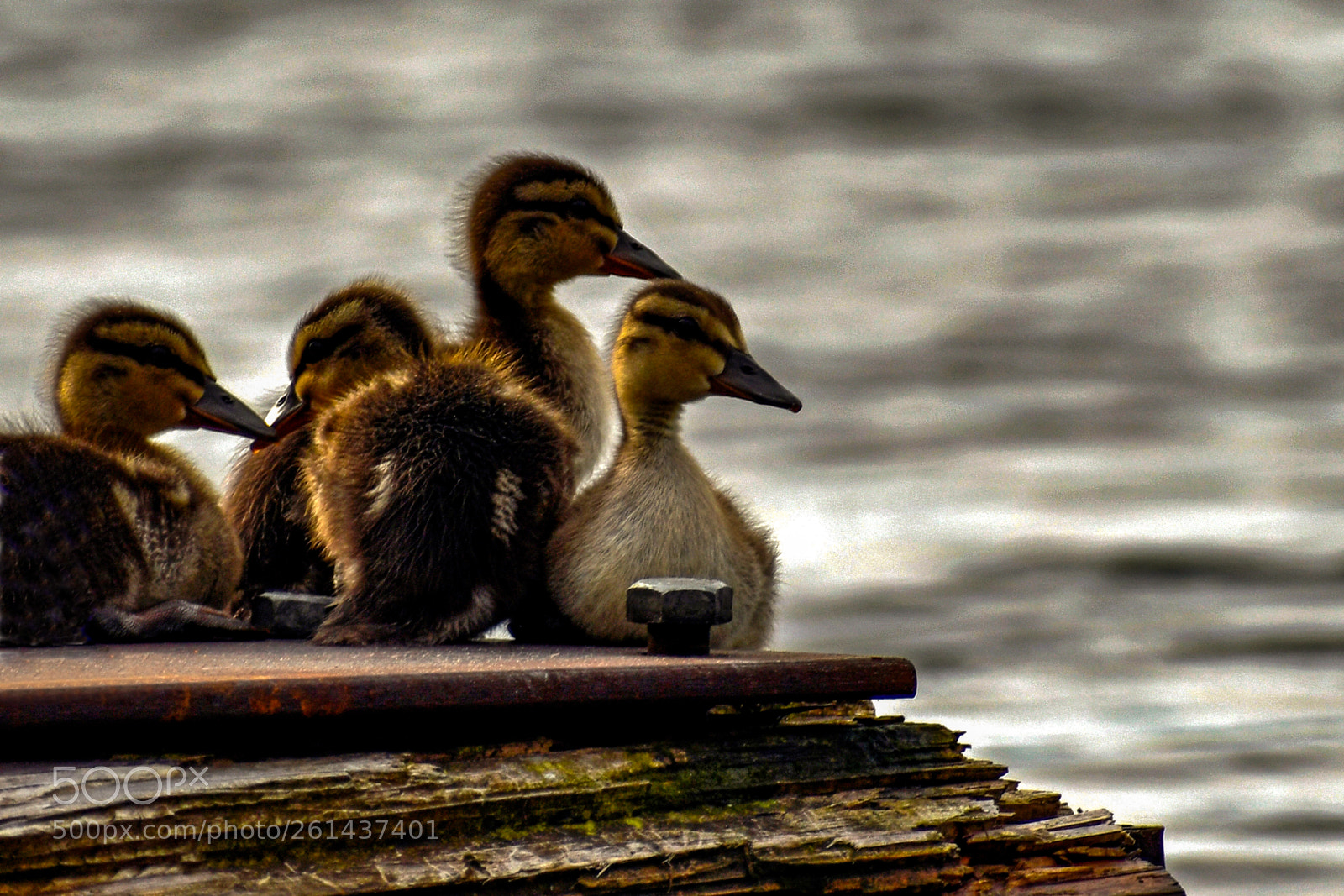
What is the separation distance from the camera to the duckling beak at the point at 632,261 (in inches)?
200

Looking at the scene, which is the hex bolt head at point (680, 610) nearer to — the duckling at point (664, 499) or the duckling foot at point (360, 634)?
the duckling at point (664, 499)

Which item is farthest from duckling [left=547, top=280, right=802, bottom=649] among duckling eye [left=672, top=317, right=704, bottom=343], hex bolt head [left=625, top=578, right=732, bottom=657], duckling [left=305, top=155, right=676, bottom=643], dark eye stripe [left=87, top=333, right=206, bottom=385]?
dark eye stripe [left=87, top=333, right=206, bottom=385]

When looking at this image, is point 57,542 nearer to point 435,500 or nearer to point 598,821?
point 435,500

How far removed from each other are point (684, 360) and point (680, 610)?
3.09 ft

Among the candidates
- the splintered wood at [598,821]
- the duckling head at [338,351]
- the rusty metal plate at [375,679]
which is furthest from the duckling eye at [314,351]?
the splintered wood at [598,821]

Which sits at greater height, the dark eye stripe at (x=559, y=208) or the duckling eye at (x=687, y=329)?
the dark eye stripe at (x=559, y=208)

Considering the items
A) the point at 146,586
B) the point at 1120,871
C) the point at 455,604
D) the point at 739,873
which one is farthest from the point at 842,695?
the point at 146,586

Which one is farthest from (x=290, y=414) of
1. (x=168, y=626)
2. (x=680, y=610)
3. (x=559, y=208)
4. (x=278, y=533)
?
(x=680, y=610)

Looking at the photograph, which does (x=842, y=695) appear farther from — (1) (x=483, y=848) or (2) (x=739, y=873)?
(1) (x=483, y=848)

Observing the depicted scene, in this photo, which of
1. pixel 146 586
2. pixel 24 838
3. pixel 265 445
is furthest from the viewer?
pixel 265 445

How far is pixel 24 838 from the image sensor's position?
2.40 meters

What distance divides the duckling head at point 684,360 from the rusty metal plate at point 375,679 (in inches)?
30.6

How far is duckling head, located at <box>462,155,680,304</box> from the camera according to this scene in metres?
4.92

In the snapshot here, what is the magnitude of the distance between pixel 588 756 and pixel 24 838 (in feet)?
3.32
